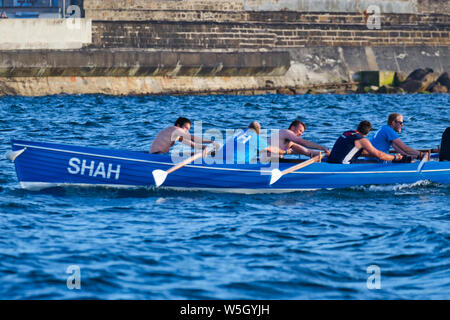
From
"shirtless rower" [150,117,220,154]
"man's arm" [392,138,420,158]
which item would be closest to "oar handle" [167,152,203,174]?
"shirtless rower" [150,117,220,154]

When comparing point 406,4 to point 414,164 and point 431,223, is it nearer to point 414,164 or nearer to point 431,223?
point 414,164

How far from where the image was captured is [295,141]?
40.9 ft

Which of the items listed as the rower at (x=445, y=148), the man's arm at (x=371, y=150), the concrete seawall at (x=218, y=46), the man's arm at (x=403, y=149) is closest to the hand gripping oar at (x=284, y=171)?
the man's arm at (x=371, y=150)

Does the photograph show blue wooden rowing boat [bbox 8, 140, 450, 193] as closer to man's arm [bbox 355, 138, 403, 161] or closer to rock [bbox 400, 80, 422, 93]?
man's arm [bbox 355, 138, 403, 161]

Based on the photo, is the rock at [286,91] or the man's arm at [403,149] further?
the rock at [286,91]

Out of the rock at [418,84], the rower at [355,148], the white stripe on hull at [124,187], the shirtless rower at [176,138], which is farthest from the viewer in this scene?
the rock at [418,84]

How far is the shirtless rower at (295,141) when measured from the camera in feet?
40.8

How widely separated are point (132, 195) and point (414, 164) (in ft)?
14.4

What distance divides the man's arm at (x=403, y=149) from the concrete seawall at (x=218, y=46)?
21790 millimetres

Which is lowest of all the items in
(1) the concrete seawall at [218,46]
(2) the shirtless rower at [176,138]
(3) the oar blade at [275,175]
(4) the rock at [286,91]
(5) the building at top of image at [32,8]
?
(3) the oar blade at [275,175]

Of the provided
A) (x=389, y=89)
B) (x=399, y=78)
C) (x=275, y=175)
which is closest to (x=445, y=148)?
(x=275, y=175)

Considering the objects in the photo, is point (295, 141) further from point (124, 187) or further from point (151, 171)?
point (124, 187)

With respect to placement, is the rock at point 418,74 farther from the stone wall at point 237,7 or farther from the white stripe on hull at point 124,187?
the white stripe on hull at point 124,187

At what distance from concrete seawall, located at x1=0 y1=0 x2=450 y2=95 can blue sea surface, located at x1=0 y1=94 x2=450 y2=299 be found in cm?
1793
